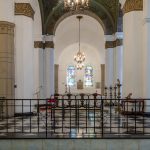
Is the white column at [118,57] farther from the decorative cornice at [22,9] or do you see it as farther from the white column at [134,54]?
the decorative cornice at [22,9]

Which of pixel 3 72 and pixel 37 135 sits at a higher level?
pixel 3 72

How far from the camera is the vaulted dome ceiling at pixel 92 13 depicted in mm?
19484

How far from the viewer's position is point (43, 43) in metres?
20.7

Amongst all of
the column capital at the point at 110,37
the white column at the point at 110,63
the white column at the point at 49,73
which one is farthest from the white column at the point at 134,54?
the white column at the point at 49,73

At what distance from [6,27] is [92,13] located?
31.7 ft

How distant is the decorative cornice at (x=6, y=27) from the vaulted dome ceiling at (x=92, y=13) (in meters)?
6.92

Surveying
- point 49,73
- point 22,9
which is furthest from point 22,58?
point 49,73

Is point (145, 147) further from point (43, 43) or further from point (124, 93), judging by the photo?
point (43, 43)

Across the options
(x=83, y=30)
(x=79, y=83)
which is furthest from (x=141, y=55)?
(x=79, y=83)

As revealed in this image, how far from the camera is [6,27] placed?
12016 millimetres

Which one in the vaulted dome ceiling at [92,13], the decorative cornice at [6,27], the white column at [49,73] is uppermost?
the vaulted dome ceiling at [92,13]

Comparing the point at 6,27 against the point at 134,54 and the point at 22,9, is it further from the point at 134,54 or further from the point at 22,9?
the point at 134,54

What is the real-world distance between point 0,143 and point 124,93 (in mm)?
6988

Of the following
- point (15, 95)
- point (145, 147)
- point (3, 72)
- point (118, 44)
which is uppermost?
point (118, 44)
